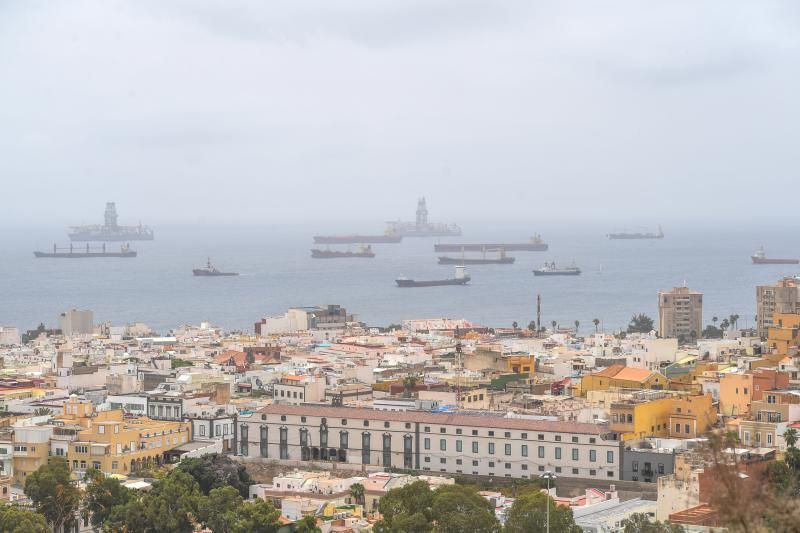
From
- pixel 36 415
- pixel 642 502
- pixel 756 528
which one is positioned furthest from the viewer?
pixel 36 415

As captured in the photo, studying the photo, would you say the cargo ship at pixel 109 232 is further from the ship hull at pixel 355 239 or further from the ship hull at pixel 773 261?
the ship hull at pixel 773 261

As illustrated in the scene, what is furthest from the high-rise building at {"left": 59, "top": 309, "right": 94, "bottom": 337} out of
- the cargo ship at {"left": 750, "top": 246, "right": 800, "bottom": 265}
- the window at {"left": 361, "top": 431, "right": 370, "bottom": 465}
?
the cargo ship at {"left": 750, "top": 246, "right": 800, "bottom": 265}

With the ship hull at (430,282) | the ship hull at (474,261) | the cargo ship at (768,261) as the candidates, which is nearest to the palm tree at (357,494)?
the ship hull at (430,282)

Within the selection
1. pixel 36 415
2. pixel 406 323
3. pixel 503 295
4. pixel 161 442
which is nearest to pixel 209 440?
pixel 161 442

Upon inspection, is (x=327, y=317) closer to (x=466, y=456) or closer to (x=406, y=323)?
(x=406, y=323)

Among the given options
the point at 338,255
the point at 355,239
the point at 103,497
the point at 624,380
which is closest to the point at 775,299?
the point at 624,380

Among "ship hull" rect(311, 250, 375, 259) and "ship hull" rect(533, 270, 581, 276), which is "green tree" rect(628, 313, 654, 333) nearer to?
"ship hull" rect(533, 270, 581, 276)
